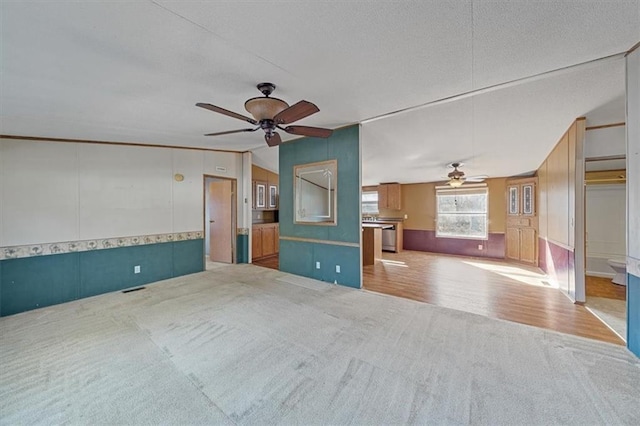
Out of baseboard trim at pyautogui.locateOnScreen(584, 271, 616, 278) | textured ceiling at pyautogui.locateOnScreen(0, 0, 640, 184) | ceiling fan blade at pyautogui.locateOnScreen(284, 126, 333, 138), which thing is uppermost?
textured ceiling at pyautogui.locateOnScreen(0, 0, 640, 184)

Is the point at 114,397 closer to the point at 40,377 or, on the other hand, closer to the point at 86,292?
the point at 40,377

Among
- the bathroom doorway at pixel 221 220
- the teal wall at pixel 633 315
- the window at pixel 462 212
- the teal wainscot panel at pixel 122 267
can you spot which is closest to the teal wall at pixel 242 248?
the bathroom doorway at pixel 221 220

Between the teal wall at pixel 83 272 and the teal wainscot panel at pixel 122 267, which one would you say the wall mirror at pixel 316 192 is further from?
the teal wainscot panel at pixel 122 267

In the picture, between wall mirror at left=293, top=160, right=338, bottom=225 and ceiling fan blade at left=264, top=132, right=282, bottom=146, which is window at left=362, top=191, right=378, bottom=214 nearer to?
wall mirror at left=293, top=160, right=338, bottom=225

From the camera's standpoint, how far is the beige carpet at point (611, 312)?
2.74 metres

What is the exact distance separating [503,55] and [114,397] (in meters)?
4.01

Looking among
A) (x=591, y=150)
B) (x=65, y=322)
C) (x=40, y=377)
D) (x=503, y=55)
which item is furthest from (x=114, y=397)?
(x=591, y=150)

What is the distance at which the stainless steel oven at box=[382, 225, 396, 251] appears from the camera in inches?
310

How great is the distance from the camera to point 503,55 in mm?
2154

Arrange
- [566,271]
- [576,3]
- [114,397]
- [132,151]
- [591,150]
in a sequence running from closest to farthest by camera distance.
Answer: [576,3] < [114,397] < [591,150] < [566,271] < [132,151]

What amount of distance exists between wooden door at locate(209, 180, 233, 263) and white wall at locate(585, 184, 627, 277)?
296 inches

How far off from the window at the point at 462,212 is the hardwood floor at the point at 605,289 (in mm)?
2655

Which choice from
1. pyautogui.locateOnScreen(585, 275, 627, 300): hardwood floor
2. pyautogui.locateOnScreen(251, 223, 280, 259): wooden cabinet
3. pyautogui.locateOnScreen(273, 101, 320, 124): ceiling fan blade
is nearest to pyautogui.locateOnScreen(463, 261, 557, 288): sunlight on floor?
pyautogui.locateOnScreen(585, 275, 627, 300): hardwood floor

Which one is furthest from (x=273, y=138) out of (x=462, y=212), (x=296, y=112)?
(x=462, y=212)
